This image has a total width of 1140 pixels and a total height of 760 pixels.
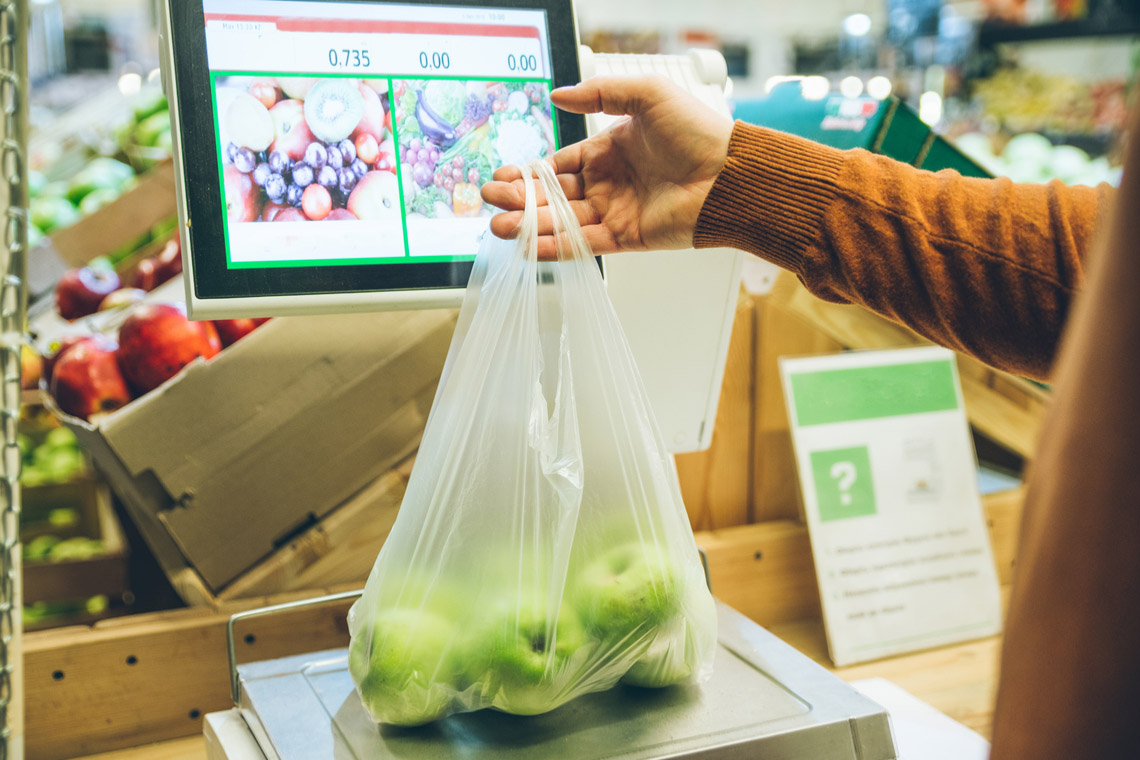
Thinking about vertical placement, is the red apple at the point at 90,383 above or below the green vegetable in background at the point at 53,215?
below

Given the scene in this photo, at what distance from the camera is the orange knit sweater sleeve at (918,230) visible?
71 centimetres

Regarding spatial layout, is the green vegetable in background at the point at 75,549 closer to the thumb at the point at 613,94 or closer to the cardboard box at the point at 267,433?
the cardboard box at the point at 267,433

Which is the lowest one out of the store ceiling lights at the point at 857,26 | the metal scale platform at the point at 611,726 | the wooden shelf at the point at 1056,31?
the metal scale platform at the point at 611,726

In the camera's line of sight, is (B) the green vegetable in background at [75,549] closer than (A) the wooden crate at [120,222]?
Yes

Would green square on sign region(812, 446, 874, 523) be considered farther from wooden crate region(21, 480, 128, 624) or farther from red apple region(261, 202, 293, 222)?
Result: wooden crate region(21, 480, 128, 624)

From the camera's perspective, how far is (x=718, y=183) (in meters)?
0.72

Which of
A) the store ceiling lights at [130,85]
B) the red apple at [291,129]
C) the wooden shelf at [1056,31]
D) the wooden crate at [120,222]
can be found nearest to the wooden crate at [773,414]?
the red apple at [291,129]

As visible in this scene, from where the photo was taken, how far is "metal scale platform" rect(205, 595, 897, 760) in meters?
A: 0.58

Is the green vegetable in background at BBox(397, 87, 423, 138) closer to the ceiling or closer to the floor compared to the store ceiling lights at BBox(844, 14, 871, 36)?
closer to the floor

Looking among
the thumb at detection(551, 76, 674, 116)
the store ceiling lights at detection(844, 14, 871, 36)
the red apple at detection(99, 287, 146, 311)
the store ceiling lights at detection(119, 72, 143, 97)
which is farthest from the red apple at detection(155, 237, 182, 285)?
the store ceiling lights at detection(844, 14, 871, 36)

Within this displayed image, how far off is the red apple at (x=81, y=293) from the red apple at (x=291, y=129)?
3.03 feet

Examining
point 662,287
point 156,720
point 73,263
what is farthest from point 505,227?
point 73,263

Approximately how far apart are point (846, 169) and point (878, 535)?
530mm

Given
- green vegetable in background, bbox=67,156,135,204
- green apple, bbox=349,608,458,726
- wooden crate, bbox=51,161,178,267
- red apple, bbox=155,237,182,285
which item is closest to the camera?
green apple, bbox=349,608,458,726
